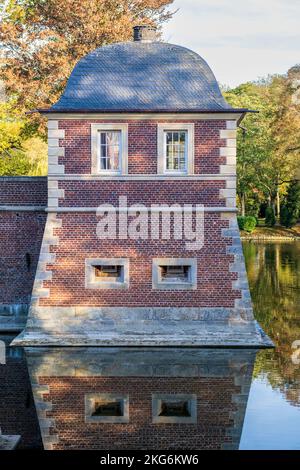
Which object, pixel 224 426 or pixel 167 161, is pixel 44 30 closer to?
pixel 167 161

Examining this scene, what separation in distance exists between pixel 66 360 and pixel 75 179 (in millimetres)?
4113

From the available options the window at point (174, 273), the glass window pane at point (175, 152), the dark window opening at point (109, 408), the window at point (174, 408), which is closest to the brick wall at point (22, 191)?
the glass window pane at point (175, 152)

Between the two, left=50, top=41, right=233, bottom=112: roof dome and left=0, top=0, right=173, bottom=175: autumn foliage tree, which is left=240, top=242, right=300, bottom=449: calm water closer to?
left=50, top=41, right=233, bottom=112: roof dome

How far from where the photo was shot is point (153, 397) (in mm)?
13703

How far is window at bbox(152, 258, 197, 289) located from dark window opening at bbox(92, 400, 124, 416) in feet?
17.0

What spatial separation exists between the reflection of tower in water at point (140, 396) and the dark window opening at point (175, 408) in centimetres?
2

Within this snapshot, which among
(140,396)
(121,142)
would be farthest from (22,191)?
(140,396)

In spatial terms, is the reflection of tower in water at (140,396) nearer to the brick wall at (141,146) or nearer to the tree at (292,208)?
the brick wall at (141,146)

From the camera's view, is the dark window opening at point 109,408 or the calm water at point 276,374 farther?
the dark window opening at point 109,408

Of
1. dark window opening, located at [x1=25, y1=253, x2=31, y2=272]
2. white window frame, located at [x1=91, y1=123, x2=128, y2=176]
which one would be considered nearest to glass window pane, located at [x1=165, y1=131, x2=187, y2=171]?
white window frame, located at [x1=91, y1=123, x2=128, y2=176]

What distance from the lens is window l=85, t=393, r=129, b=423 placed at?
40.8ft

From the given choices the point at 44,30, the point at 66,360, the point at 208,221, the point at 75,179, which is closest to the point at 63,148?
the point at 75,179

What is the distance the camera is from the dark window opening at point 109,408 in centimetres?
1274
